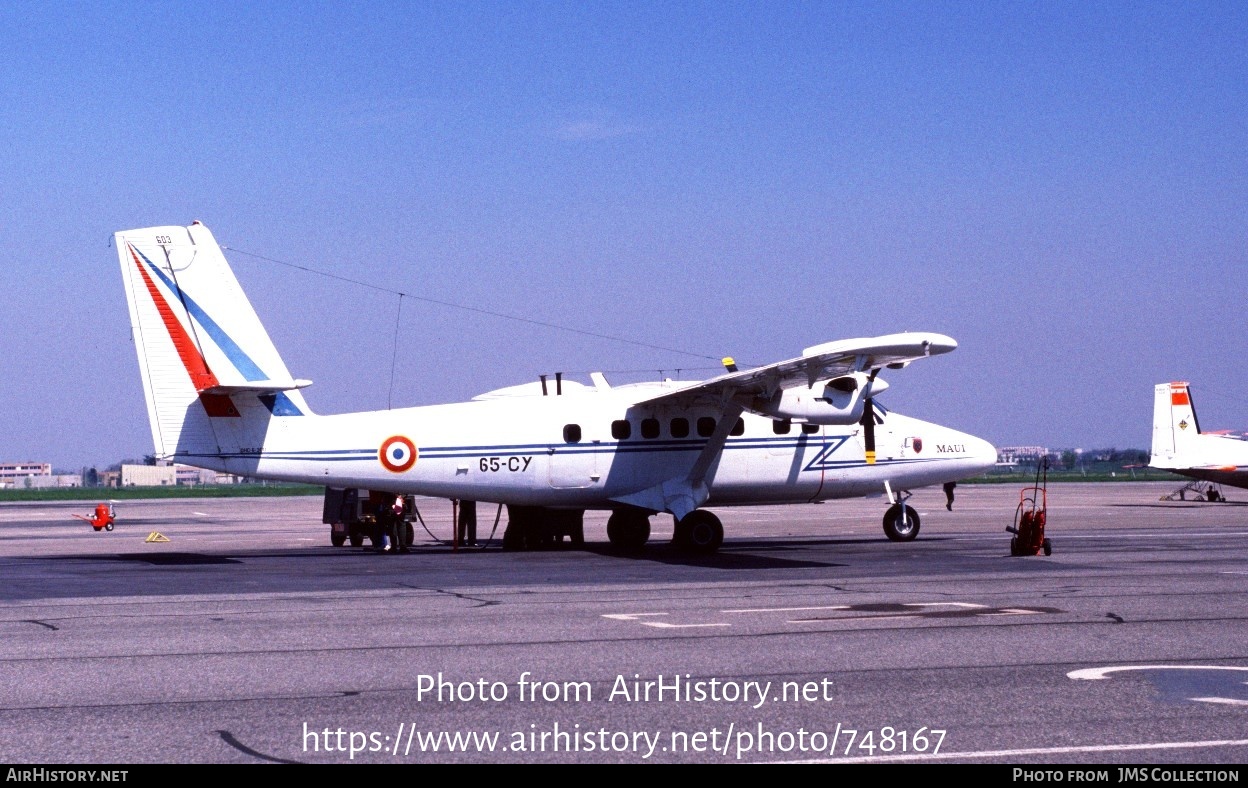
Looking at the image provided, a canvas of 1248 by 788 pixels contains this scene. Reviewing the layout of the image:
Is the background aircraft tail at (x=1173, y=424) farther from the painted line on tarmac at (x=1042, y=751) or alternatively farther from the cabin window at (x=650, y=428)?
the painted line on tarmac at (x=1042, y=751)

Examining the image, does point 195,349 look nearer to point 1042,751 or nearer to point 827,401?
point 827,401

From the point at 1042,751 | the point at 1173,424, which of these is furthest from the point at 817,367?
the point at 1173,424

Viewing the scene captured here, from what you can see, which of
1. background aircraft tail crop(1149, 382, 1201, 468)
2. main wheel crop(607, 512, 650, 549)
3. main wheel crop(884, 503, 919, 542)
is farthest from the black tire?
background aircraft tail crop(1149, 382, 1201, 468)

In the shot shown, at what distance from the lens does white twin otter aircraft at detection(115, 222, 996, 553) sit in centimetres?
2541

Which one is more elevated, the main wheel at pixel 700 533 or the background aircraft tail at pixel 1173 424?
the background aircraft tail at pixel 1173 424

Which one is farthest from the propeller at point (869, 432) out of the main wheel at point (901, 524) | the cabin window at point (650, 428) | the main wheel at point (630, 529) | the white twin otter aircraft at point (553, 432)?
the main wheel at point (630, 529)

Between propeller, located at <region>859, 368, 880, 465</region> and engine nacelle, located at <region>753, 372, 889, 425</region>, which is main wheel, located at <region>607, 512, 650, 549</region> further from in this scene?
propeller, located at <region>859, 368, 880, 465</region>

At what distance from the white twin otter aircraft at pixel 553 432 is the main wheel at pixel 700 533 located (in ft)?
0.11

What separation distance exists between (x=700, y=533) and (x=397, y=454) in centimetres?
632

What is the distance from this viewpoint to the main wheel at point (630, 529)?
1174 inches

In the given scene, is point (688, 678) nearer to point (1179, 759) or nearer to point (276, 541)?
point (1179, 759)

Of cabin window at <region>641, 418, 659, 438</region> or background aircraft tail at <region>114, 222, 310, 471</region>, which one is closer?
background aircraft tail at <region>114, 222, 310, 471</region>

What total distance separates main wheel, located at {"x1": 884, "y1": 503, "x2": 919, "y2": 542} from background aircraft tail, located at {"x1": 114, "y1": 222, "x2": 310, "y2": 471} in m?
13.5

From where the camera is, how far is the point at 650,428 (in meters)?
28.9
